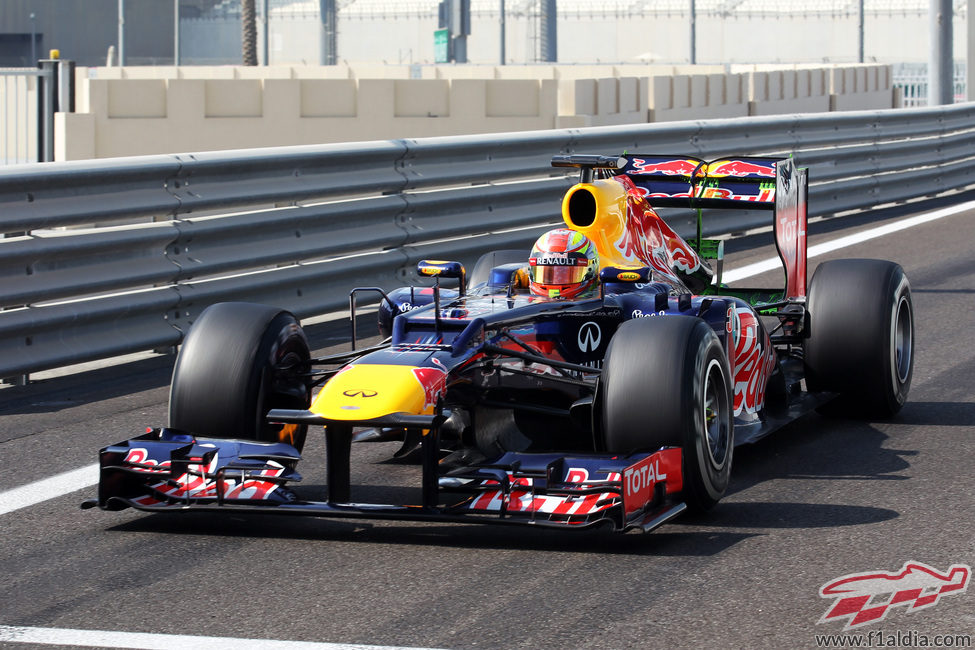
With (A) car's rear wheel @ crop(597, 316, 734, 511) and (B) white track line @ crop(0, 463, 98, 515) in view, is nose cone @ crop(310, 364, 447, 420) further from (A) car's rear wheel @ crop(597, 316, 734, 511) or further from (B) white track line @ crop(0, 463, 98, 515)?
(B) white track line @ crop(0, 463, 98, 515)

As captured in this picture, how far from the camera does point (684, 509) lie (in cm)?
582

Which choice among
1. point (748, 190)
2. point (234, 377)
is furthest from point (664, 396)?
point (748, 190)

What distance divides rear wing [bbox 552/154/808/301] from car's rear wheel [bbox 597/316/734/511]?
2.60 m

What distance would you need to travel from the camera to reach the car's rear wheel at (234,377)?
6.34 metres

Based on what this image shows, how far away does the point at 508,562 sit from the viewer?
544 centimetres

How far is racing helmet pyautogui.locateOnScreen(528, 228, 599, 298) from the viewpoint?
7.04 m

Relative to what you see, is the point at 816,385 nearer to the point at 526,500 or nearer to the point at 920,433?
the point at 920,433

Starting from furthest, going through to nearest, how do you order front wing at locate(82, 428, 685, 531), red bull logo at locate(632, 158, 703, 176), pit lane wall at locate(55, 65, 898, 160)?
pit lane wall at locate(55, 65, 898, 160), red bull logo at locate(632, 158, 703, 176), front wing at locate(82, 428, 685, 531)

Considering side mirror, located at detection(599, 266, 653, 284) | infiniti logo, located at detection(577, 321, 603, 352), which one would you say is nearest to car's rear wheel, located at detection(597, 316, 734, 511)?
side mirror, located at detection(599, 266, 653, 284)

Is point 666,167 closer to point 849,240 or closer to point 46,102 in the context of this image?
point 46,102

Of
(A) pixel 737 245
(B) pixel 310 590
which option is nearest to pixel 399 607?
(B) pixel 310 590

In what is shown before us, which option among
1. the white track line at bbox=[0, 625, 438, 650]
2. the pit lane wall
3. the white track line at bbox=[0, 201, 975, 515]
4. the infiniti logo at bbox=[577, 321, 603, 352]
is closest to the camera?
the white track line at bbox=[0, 625, 438, 650]

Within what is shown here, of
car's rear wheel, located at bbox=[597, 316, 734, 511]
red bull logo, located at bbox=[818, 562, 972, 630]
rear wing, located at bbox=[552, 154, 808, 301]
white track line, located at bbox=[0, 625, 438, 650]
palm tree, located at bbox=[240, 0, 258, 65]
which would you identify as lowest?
white track line, located at bbox=[0, 625, 438, 650]

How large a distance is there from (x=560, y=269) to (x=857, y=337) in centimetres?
181
